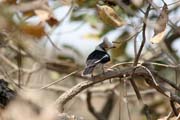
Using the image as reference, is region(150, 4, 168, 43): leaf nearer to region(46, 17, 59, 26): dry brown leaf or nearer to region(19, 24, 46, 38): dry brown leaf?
region(46, 17, 59, 26): dry brown leaf

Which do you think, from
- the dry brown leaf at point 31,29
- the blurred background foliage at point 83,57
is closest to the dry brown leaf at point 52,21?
the blurred background foliage at point 83,57

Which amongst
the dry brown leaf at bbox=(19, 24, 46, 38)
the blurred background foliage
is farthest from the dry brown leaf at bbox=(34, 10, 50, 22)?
the dry brown leaf at bbox=(19, 24, 46, 38)

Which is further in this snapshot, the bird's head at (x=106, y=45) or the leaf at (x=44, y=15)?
the bird's head at (x=106, y=45)

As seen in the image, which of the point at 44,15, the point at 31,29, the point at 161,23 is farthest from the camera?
the point at 44,15

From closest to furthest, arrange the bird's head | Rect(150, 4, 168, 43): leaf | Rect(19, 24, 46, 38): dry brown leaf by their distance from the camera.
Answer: Rect(19, 24, 46, 38): dry brown leaf, Rect(150, 4, 168, 43): leaf, the bird's head

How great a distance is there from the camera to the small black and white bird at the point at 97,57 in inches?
67.6

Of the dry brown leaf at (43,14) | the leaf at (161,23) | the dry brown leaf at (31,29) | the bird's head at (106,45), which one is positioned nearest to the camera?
the dry brown leaf at (31,29)

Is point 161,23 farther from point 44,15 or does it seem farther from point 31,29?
point 31,29

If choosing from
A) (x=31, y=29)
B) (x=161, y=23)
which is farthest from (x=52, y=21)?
(x=31, y=29)

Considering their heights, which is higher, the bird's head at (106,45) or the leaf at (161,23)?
the leaf at (161,23)

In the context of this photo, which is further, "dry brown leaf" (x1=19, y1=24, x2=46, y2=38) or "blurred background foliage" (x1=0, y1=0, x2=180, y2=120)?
"blurred background foliage" (x1=0, y1=0, x2=180, y2=120)

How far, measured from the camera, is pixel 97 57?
1.76 metres

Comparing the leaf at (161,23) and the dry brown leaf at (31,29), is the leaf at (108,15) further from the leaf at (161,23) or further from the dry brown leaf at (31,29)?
the dry brown leaf at (31,29)

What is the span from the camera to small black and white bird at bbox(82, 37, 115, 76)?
67.6 inches
